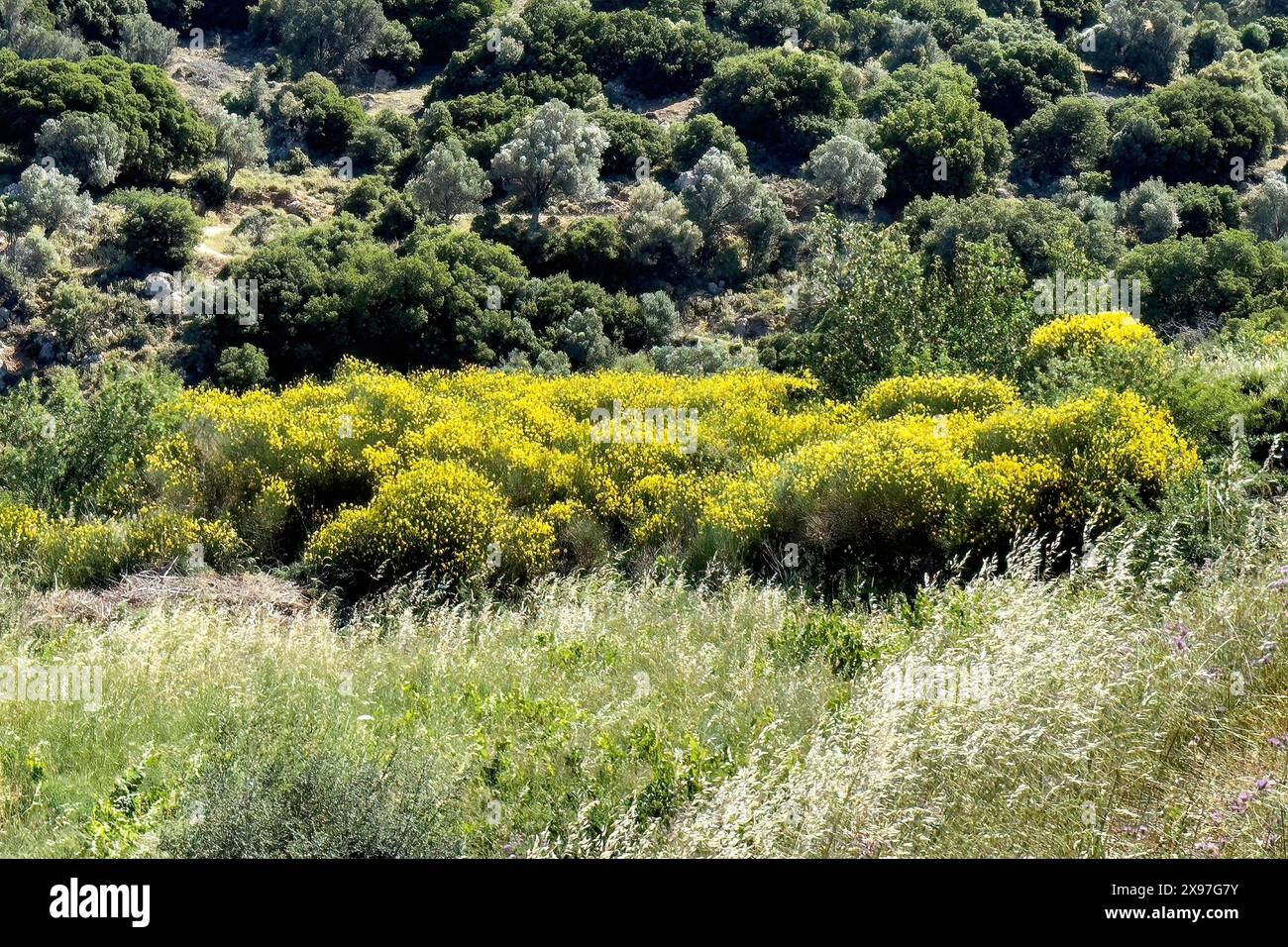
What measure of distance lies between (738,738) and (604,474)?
20.2ft

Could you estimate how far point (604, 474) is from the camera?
10984mm

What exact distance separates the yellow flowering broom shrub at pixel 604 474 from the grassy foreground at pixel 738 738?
1633 mm

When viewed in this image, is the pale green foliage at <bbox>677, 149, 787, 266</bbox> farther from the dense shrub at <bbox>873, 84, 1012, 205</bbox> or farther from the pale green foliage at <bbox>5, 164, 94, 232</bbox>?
the pale green foliage at <bbox>5, 164, 94, 232</bbox>

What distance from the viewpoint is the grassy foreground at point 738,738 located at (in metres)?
4.00

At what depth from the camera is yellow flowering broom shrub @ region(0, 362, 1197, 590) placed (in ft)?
27.2

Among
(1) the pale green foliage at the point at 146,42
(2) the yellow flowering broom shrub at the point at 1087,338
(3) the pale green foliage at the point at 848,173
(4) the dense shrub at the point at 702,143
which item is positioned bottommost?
(2) the yellow flowering broom shrub at the point at 1087,338

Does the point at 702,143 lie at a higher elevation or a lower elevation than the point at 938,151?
higher

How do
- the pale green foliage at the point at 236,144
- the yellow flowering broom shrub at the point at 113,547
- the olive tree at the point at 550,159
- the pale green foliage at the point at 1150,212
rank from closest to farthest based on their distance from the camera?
the yellow flowering broom shrub at the point at 113,547, the pale green foliage at the point at 1150,212, the olive tree at the point at 550,159, the pale green foliage at the point at 236,144

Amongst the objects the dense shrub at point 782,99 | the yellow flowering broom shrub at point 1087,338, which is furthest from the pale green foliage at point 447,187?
the yellow flowering broom shrub at point 1087,338

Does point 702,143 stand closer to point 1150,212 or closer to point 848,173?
point 848,173

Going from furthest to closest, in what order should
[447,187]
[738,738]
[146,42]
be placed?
[146,42], [447,187], [738,738]

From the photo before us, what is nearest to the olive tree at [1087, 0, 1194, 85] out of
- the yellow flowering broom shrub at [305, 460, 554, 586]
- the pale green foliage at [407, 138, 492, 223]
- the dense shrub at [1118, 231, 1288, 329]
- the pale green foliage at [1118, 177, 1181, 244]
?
the pale green foliage at [1118, 177, 1181, 244]

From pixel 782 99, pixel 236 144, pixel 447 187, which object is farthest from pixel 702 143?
pixel 236 144

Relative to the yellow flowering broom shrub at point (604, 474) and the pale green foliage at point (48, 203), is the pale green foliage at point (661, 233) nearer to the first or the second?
the pale green foliage at point (48, 203)
